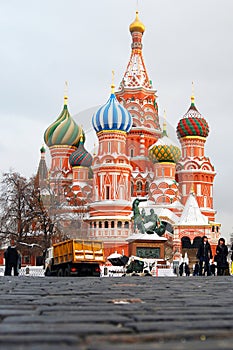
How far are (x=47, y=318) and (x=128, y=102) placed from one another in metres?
58.3

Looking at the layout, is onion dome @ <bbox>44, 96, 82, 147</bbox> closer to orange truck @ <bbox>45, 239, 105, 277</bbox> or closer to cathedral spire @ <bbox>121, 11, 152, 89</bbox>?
cathedral spire @ <bbox>121, 11, 152, 89</bbox>

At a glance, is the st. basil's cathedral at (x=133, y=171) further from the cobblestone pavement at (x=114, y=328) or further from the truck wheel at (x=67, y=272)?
the cobblestone pavement at (x=114, y=328)

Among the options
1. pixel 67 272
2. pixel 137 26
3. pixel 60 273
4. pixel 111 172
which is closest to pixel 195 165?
pixel 111 172

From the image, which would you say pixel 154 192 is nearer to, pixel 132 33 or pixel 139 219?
pixel 139 219

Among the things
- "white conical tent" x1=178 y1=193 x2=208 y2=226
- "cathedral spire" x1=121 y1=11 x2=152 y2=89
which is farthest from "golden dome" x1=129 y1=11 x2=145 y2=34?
"white conical tent" x1=178 y1=193 x2=208 y2=226

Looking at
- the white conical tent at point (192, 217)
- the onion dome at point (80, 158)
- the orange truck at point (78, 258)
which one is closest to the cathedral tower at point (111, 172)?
the onion dome at point (80, 158)

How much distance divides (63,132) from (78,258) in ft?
136

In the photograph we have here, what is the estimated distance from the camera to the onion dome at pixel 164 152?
2254 inches

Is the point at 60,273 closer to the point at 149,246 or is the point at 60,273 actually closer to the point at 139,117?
the point at 149,246

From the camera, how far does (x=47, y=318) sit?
3.80m

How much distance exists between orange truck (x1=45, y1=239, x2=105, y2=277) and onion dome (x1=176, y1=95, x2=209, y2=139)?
38.6m

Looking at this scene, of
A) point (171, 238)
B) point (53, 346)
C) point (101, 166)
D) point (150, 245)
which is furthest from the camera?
point (101, 166)

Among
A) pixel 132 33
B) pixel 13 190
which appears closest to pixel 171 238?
pixel 13 190

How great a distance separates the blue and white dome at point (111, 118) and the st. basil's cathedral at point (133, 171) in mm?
90
